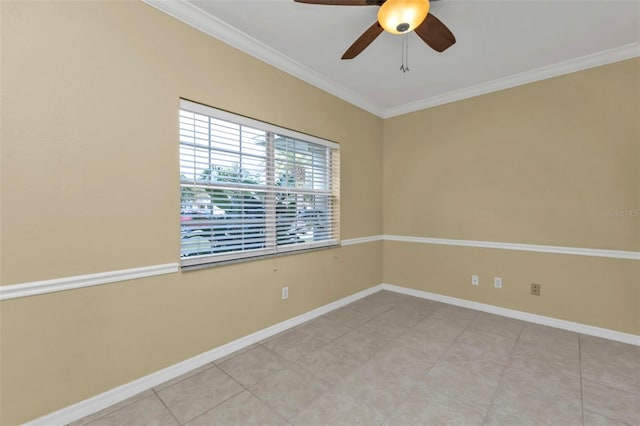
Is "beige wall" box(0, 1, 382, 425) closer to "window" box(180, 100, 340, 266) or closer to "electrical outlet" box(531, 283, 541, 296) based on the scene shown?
"window" box(180, 100, 340, 266)

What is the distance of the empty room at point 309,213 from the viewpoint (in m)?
1.60

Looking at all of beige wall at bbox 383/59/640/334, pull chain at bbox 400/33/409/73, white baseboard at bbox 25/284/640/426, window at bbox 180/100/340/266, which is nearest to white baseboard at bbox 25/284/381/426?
white baseboard at bbox 25/284/640/426

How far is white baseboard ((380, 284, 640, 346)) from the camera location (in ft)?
8.64

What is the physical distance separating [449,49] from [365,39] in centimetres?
109

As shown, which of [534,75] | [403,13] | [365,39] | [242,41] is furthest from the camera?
[534,75]

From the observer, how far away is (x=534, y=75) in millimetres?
3004

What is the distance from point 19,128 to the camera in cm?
148

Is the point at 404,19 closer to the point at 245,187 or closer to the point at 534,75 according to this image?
the point at 245,187

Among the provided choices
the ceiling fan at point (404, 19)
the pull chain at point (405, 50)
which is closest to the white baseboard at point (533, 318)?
the pull chain at point (405, 50)

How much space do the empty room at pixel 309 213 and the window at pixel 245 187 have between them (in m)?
0.02

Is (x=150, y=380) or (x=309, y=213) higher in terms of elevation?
(x=309, y=213)

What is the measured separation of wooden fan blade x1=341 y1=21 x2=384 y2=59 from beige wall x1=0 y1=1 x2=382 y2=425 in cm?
97

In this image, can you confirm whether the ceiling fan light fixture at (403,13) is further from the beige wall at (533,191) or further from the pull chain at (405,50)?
the beige wall at (533,191)

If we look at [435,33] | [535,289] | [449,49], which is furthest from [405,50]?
[535,289]
